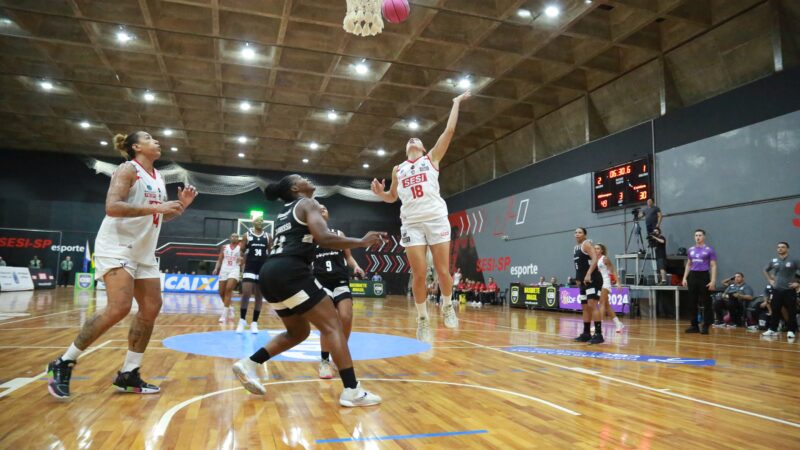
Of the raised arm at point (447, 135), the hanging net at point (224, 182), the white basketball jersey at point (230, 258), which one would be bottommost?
the white basketball jersey at point (230, 258)

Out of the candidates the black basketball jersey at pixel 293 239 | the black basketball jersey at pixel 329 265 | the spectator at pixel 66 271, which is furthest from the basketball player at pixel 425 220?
the spectator at pixel 66 271

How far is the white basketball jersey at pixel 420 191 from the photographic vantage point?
18.0 feet

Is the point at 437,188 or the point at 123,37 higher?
the point at 123,37

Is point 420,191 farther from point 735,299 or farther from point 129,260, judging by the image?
point 735,299

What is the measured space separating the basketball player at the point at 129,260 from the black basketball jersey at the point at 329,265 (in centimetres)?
163

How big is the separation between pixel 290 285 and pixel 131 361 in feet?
4.92

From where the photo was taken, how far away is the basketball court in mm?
3488

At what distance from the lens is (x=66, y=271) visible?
2603 cm

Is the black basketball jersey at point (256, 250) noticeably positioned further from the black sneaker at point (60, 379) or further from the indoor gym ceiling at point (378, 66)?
the indoor gym ceiling at point (378, 66)

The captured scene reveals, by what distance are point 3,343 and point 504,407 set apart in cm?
634

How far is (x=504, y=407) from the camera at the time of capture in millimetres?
3684

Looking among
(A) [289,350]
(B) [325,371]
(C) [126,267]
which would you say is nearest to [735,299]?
(A) [289,350]

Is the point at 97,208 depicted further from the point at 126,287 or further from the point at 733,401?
the point at 733,401

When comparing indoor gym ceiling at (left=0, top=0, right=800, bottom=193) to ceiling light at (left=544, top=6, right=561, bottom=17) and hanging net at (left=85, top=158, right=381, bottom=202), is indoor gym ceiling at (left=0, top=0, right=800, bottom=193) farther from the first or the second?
hanging net at (left=85, top=158, right=381, bottom=202)
